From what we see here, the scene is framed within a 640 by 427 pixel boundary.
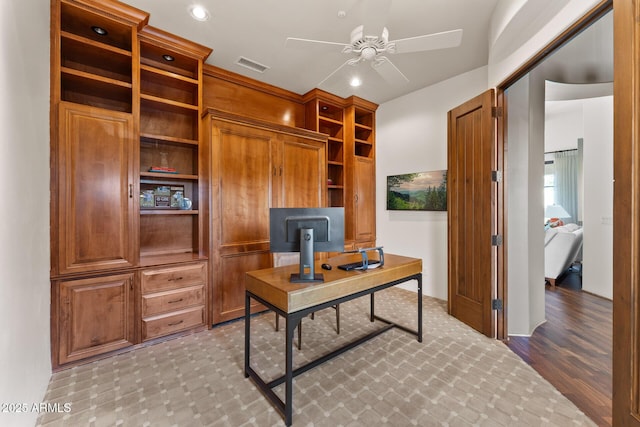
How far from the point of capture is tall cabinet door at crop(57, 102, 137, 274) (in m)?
2.17

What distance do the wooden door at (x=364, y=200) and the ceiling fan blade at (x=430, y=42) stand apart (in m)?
2.26

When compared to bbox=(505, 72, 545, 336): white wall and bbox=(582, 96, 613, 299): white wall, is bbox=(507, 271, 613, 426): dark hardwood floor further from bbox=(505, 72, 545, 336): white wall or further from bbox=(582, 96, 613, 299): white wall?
bbox=(582, 96, 613, 299): white wall

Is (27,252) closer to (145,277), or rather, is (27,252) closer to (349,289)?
(145,277)

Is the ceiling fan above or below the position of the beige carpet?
above

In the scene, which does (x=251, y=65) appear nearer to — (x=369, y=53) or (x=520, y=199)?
(x=369, y=53)

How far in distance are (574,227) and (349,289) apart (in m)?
6.46

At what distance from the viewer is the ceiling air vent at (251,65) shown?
3223 mm

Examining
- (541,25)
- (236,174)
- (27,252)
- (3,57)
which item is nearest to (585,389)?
(541,25)

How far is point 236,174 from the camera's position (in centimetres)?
309

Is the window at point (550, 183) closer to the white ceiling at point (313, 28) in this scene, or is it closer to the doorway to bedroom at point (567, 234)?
the doorway to bedroom at point (567, 234)

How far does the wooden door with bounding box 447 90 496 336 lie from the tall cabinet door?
3.55 metres

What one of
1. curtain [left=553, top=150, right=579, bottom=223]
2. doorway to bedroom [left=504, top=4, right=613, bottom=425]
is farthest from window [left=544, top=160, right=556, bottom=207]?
doorway to bedroom [left=504, top=4, right=613, bottom=425]

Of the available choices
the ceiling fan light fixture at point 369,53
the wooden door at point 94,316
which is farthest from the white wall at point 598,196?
the wooden door at point 94,316

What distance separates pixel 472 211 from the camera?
9.53 feet
